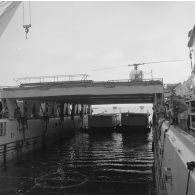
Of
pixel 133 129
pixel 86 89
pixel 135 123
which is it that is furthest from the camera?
pixel 133 129

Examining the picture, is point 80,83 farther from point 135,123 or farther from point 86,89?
point 135,123

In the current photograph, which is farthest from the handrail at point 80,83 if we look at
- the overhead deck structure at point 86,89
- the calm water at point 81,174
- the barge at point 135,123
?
the barge at point 135,123

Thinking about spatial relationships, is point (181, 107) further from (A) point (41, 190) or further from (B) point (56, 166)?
(B) point (56, 166)

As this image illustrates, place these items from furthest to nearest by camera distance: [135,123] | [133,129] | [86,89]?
[133,129] < [135,123] < [86,89]

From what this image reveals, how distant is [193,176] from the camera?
3.96 meters

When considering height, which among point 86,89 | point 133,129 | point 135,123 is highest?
point 86,89

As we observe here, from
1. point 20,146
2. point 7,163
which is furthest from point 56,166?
point 20,146

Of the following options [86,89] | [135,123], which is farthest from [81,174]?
[135,123]

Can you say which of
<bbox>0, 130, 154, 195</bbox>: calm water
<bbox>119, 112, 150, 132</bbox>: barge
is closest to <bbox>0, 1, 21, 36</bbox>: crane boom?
<bbox>0, 130, 154, 195</bbox>: calm water

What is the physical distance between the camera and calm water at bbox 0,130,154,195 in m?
15.5

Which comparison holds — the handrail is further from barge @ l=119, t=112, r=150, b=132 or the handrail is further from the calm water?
barge @ l=119, t=112, r=150, b=132

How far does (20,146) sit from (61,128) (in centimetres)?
1993

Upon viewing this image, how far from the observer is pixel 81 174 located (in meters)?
19.3

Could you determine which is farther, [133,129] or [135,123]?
[133,129]
